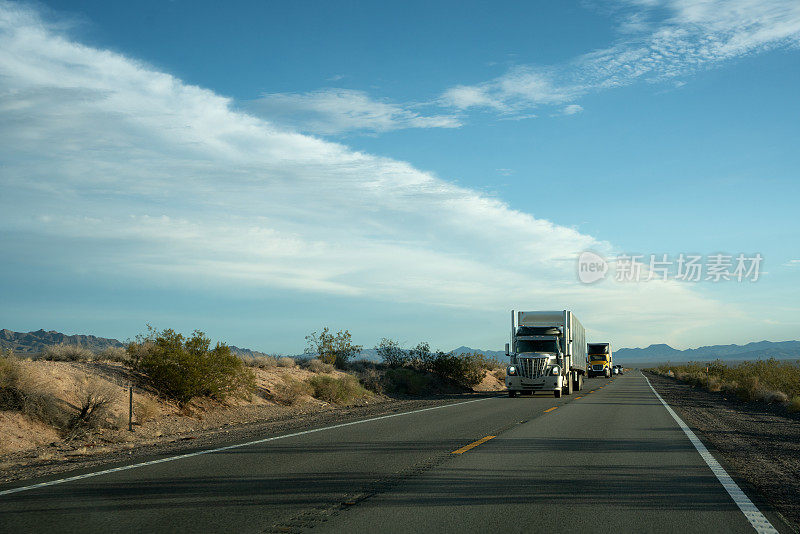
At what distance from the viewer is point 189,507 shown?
23.7ft

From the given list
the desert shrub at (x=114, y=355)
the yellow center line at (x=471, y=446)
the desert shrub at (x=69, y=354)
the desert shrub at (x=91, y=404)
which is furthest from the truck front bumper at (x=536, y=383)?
the desert shrub at (x=91, y=404)

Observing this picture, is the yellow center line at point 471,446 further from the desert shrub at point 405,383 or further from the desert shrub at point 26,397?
the desert shrub at point 405,383

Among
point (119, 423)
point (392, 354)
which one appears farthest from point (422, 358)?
point (119, 423)

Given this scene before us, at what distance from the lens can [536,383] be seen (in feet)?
97.0

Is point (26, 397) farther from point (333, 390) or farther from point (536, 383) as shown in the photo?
point (536, 383)

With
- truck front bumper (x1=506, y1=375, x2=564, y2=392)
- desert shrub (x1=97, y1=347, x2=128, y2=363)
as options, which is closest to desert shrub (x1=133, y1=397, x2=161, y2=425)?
desert shrub (x1=97, y1=347, x2=128, y2=363)

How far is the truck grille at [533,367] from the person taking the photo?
29.7 m

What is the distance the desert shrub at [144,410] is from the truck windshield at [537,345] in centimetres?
1795

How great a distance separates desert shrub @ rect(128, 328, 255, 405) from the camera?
19.5 m

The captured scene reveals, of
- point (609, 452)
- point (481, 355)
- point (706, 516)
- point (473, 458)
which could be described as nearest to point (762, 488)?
point (706, 516)

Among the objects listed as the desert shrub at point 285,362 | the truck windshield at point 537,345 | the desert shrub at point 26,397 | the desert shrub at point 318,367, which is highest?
the truck windshield at point 537,345

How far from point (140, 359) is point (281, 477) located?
42.8 feet

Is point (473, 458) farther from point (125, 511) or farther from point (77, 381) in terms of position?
point (77, 381)

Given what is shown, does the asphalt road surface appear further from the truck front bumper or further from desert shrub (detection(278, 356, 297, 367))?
desert shrub (detection(278, 356, 297, 367))
